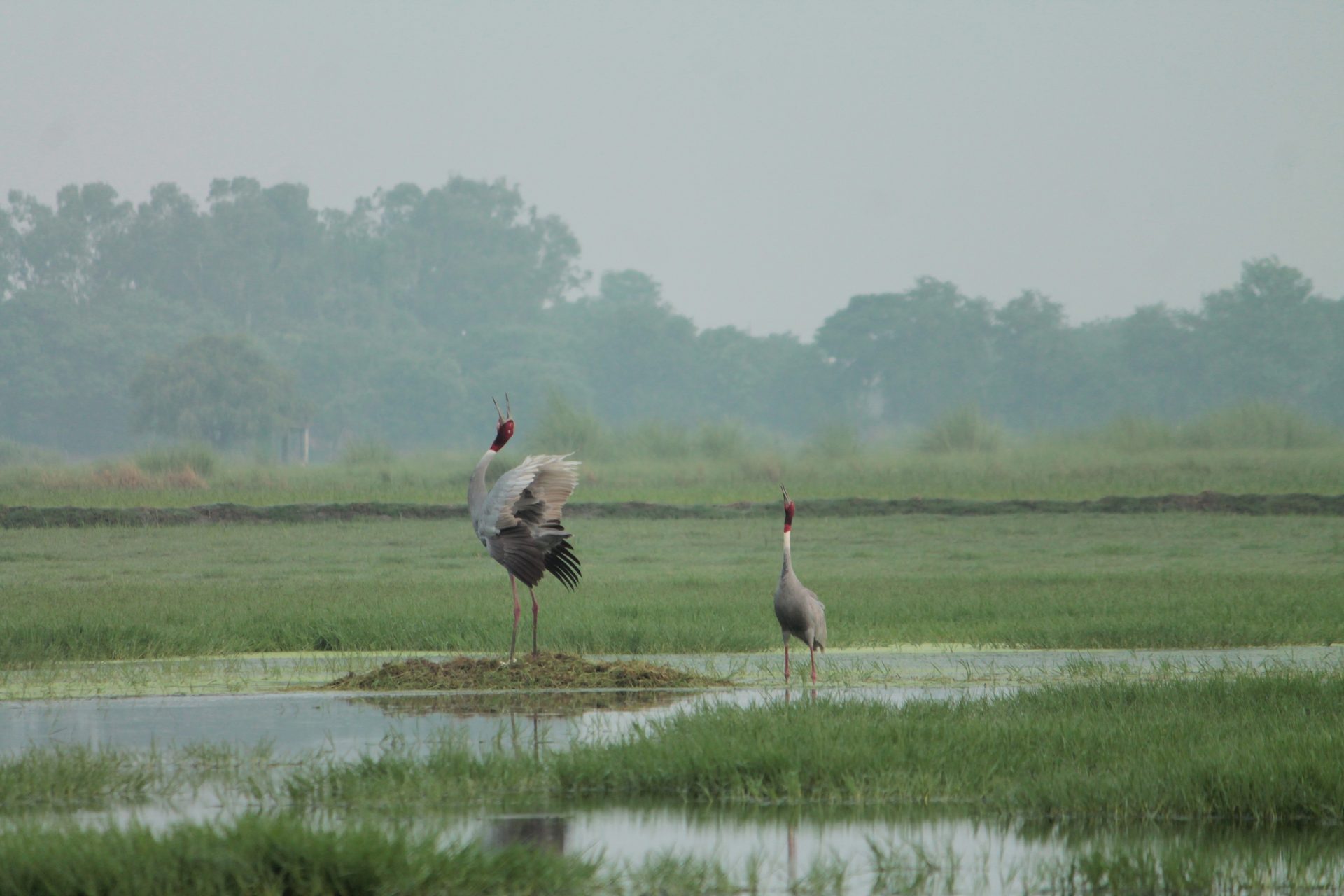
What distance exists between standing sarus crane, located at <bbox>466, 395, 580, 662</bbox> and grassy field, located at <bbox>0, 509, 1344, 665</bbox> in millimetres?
1902

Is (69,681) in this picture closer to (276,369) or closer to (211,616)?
(211,616)

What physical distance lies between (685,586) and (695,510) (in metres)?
14.6

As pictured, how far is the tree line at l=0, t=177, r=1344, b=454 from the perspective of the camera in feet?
230

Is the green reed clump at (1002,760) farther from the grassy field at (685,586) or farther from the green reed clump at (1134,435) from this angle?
the green reed clump at (1134,435)

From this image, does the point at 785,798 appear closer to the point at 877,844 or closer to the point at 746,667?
the point at 877,844

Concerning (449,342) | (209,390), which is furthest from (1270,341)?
(209,390)

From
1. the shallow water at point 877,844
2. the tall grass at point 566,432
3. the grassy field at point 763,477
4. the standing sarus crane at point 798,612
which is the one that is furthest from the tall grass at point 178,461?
the shallow water at point 877,844

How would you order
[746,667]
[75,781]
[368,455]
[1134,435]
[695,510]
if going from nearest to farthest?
[75,781]
[746,667]
[695,510]
[1134,435]
[368,455]

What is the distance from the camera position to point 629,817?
6.97 meters

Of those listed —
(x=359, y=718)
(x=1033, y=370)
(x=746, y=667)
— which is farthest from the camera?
(x=1033, y=370)

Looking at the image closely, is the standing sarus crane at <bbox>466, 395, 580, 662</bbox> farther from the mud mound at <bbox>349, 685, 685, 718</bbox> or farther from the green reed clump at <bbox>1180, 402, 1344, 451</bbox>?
the green reed clump at <bbox>1180, 402, 1344, 451</bbox>

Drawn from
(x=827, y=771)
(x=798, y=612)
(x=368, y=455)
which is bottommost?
(x=827, y=771)

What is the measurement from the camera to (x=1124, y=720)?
8.78m

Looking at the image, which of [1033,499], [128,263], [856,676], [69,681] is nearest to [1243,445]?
[1033,499]
